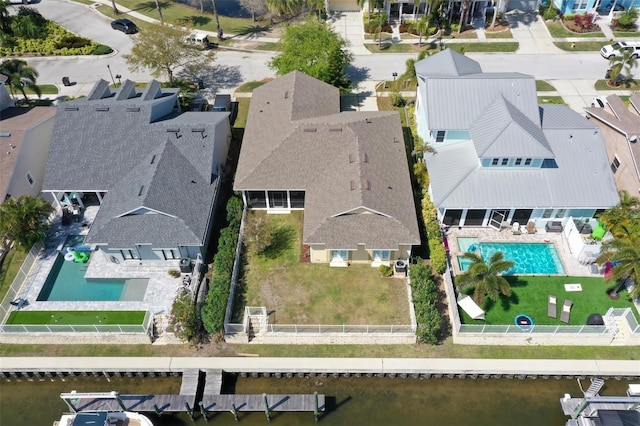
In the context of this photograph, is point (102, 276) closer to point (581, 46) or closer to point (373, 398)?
point (373, 398)

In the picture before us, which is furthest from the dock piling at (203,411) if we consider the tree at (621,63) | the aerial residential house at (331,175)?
the tree at (621,63)

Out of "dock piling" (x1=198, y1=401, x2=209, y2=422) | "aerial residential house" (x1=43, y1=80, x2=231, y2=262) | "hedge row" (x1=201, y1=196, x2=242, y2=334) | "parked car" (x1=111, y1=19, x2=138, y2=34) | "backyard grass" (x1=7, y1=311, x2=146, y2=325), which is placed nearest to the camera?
"dock piling" (x1=198, y1=401, x2=209, y2=422)

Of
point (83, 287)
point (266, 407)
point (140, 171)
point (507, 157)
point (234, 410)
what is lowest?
point (234, 410)

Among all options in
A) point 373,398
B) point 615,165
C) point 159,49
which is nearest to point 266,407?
point 373,398

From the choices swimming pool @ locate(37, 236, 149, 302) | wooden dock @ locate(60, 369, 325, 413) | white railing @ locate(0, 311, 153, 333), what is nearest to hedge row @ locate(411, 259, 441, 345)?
wooden dock @ locate(60, 369, 325, 413)

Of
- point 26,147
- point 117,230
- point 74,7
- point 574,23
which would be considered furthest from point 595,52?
point 74,7

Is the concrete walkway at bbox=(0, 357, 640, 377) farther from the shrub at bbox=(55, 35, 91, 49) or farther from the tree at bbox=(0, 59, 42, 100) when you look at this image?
the shrub at bbox=(55, 35, 91, 49)
